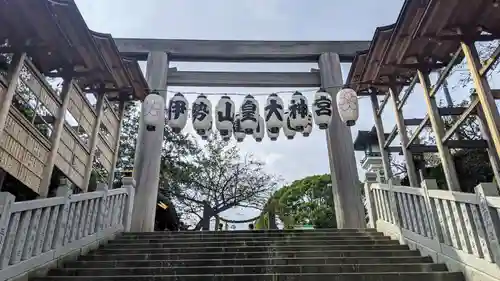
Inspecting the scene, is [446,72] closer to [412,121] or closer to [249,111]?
[412,121]

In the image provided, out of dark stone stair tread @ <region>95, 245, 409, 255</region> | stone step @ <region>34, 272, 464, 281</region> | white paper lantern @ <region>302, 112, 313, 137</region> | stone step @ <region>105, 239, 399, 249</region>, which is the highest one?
white paper lantern @ <region>302, 112, 313, 137</region>

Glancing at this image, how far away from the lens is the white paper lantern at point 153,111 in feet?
26.1

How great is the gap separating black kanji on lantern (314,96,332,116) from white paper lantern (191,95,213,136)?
2.35 metres

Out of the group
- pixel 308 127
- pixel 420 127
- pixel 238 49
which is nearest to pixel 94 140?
pixel 308 127

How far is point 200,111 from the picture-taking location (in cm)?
809

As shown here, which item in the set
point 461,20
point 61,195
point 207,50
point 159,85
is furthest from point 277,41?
point 61,195

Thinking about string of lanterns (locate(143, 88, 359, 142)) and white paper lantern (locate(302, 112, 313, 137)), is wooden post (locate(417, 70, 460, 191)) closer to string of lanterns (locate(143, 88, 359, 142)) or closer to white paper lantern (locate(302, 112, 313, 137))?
string of lanterns (locate(143, 88, 359, 142))

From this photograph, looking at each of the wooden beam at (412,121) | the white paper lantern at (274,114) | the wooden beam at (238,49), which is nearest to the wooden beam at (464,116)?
the wooden beam at (412,121)

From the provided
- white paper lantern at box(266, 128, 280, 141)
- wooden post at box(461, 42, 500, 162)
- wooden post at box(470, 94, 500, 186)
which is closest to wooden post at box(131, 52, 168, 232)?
white paper lantern at box(266, 128, 280, 141)

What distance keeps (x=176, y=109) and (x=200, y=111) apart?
0.52 metres

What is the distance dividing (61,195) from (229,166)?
552 inches

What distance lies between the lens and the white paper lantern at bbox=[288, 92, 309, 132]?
26.7ft

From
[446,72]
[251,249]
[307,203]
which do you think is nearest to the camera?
[251,249]

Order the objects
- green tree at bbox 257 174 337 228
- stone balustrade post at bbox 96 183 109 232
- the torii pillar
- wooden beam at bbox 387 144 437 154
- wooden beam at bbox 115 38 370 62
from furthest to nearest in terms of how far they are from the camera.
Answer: green tree at bbox 257 174 337 228 < wooden beam at bbox 115 38 370 62 < the torii pillar < wooden beam at bbox 387 144 437 154 < stone balustrade post at bbox 96 183 109 232
